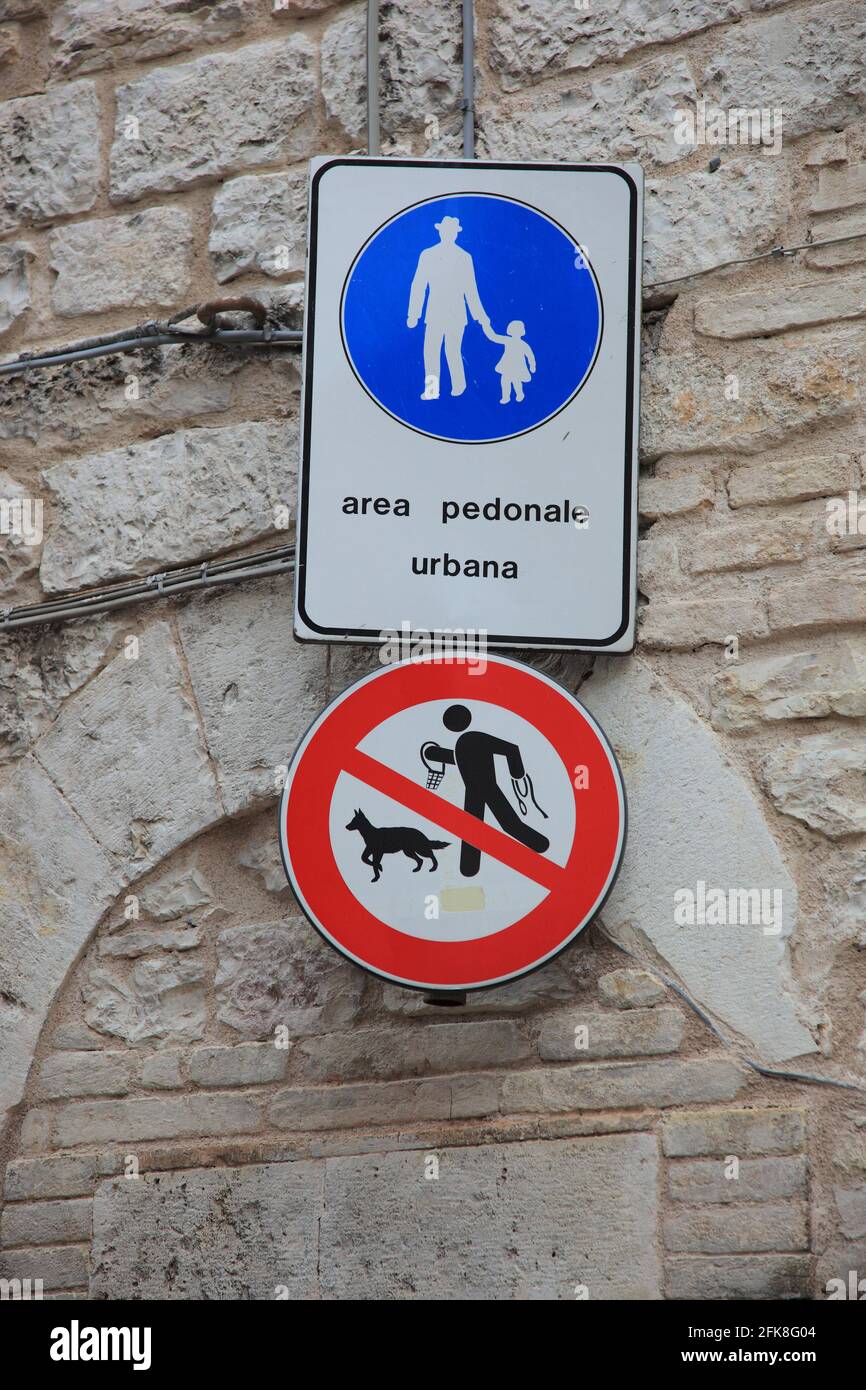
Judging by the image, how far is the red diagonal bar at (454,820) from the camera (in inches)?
112

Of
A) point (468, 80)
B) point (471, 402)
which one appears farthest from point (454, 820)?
point (468, 80)

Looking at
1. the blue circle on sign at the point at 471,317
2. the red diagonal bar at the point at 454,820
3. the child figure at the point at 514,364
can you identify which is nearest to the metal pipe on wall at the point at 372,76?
the blue circle on sign at the point at 471,317

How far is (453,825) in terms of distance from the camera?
2881mm

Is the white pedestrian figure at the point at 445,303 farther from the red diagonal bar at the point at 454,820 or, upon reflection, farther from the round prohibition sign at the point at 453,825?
the red diagonal bar at the point at 454,820

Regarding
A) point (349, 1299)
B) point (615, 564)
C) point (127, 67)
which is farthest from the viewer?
point (127, 67)

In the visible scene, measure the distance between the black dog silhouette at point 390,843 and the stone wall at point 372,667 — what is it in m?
0.34

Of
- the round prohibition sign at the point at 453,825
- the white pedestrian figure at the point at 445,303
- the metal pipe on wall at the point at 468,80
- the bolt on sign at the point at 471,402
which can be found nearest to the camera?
the round prohibition sign at the point at 453,825

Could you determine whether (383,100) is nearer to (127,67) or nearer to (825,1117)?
(127,67)

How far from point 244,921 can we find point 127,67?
208cm

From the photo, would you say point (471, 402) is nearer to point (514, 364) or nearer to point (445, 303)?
point (514, 364)

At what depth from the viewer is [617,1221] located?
2.77 m

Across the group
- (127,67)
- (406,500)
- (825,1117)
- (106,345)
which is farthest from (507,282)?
(825,1117)

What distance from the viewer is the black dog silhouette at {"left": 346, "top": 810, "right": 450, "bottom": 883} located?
2.86m
